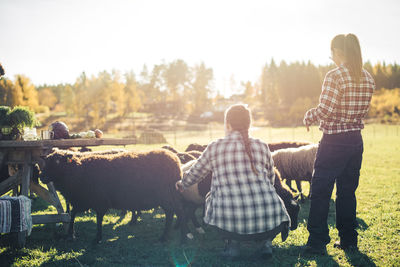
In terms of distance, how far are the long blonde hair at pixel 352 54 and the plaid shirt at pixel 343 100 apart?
0.07 metres

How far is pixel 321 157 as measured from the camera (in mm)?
4121

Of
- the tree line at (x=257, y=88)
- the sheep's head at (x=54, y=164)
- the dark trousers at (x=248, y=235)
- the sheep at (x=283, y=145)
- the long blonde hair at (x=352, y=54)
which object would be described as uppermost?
the tree line at (x=257, y=88)

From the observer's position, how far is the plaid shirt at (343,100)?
3984mm

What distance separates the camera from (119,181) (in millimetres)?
5102

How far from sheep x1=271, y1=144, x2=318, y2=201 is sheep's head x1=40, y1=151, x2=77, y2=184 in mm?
5193

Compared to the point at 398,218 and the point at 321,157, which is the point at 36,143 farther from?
the point at 398,218

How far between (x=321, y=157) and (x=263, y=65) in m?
88.4

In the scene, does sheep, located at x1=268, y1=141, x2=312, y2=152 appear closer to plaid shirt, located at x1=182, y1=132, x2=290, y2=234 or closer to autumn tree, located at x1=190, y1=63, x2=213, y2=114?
plaid shirt, located at x1=182, y1=132, x2=290, y2=234

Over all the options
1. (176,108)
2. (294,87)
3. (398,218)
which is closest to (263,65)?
(294,87)

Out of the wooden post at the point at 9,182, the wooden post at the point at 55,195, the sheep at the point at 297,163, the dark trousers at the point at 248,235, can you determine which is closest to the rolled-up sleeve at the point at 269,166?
the dark trousers at the point at 248,235

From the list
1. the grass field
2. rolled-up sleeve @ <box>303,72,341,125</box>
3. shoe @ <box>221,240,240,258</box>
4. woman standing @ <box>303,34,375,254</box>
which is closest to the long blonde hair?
woman standing @ <box>303,34,375,254</box>

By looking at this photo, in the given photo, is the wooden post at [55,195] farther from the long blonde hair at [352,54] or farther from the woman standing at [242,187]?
the long blonde hair at [352,54]

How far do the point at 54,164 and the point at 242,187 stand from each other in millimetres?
3580

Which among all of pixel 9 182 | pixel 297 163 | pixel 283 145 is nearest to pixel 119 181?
pixel 9 182
